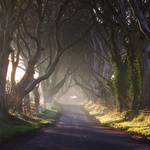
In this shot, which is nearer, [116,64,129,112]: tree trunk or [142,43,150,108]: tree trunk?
[142,43,150,108]: tree trunk

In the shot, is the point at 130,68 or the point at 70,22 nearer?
the point at 130,68

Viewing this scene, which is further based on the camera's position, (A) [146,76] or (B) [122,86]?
(B) [122,86]

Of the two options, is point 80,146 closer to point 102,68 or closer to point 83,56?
point 83,56

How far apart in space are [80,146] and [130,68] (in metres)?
24.1

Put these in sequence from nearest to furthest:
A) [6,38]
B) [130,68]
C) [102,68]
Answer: [6,38]
[130,68]
[102,68]

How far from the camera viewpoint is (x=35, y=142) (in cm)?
2188

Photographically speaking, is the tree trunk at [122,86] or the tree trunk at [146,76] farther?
the tree trunk at [122,86]

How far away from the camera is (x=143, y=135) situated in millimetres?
Result: 25672

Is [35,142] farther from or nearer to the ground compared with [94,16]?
nearer to the ground

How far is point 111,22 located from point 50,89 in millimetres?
44658

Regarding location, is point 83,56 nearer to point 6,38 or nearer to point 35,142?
point 6,38

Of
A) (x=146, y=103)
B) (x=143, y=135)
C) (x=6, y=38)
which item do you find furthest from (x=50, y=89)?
(x=143, y=135)

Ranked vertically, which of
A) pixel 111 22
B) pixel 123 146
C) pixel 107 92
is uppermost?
pixel 111 22

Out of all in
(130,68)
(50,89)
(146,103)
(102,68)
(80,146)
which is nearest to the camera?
(80,146)
